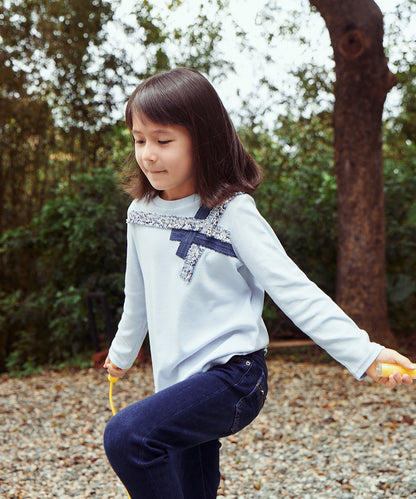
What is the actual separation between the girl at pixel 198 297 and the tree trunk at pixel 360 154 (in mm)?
3839

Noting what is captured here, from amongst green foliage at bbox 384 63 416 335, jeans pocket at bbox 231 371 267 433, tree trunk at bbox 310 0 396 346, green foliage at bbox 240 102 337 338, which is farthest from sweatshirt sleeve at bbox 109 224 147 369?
green foliage at bbox 384 63 416 335

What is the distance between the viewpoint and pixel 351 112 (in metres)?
5.57

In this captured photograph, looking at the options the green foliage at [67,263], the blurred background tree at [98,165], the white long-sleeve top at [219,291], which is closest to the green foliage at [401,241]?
the blurred background tree at [98,165]

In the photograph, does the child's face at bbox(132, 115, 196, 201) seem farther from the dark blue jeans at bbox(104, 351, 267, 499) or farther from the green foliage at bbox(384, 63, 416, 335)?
the green foliage at bbox(384, 63, 416, 335)

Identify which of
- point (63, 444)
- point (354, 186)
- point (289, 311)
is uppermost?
point (289, 311)

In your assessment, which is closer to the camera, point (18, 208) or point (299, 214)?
point (299, 214)

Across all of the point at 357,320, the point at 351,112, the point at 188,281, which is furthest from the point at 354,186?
the point at 188,281

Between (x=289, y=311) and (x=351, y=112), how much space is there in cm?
424

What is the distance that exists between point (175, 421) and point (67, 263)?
16.0 feet

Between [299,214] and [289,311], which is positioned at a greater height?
[289,311]

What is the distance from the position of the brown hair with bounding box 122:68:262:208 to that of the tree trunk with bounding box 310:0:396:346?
3.86 meters

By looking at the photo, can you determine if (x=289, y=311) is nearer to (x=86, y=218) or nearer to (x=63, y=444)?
(x=63, y=444)

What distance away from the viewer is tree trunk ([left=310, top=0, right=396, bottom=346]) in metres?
5.40

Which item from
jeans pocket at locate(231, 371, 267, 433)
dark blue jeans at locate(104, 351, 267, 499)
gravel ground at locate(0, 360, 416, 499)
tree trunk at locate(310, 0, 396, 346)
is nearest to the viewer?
dark blue jeans at locate(104, 351, 267, 499)
